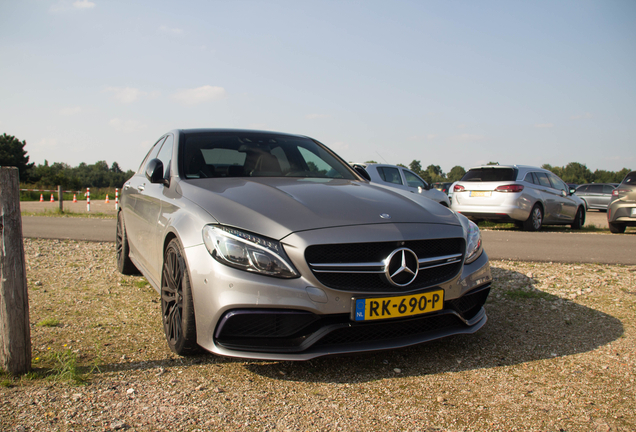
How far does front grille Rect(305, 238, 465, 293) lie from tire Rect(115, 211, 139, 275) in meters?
3.38

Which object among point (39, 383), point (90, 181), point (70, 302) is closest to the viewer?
point (39, 383)

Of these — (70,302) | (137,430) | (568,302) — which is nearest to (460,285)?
(137,430)

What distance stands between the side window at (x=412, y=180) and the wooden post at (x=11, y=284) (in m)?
12.1

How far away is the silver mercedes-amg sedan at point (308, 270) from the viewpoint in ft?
8.18

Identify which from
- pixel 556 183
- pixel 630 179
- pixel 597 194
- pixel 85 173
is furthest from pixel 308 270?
pixel 85 173

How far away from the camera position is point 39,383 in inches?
101

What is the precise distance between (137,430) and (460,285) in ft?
6.30

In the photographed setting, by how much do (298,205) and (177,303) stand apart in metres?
0.96

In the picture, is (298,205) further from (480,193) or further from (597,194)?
(597,194)

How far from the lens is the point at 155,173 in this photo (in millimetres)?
3605

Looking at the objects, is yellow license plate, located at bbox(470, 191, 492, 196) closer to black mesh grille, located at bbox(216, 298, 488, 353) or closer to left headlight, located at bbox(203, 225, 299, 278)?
black mesh grille, located at bbox(216, 298, 488, 353)

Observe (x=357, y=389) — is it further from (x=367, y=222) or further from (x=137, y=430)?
(x=137, y=430)

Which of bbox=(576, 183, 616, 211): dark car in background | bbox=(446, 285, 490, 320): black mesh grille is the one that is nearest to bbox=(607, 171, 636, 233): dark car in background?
bbox=(446, 285, 490, 320): black mesh grille

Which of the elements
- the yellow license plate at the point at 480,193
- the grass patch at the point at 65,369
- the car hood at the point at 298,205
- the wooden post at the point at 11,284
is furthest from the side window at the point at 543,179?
the wooden post at the point at 11,284
